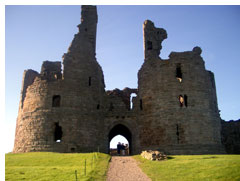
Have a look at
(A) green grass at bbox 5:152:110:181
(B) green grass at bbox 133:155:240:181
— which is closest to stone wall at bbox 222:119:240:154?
(B) green grass at bbox 133:155:240:181

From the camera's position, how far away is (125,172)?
657 inches

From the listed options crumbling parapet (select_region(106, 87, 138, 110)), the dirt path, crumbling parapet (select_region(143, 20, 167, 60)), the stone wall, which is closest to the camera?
the dirt path

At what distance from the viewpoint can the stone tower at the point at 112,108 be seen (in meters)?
25.7

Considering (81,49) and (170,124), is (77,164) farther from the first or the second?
(81,49)

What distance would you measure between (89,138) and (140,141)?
189 inches

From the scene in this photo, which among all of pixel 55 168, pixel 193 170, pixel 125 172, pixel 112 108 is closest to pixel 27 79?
pixel 112 108

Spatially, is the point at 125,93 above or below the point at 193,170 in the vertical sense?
above

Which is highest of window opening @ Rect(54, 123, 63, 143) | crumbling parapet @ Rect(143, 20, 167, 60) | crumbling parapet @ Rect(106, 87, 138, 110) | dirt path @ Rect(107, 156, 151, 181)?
crumbling parapet @ Rect(143, 20, 167, 60)

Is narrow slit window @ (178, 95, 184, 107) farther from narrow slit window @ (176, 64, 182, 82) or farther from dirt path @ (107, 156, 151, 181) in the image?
dirt path @ (107, 156, 151, 181)

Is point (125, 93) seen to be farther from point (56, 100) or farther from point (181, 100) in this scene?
point (56, 100)

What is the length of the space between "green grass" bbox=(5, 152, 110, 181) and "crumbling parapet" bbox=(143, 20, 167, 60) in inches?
529

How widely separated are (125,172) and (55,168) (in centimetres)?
391

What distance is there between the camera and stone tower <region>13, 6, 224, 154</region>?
25.7 metres

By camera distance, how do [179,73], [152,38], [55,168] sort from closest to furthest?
[55,168]
[179,73]
[152,38]
